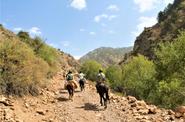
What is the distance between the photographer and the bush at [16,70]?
22.8 m

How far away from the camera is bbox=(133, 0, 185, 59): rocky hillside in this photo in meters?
124

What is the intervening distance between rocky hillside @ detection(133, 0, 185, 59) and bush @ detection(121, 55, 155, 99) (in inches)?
1842

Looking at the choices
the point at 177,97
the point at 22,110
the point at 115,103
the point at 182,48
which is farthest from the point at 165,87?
the point at 22,110

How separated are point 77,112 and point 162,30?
11891cm

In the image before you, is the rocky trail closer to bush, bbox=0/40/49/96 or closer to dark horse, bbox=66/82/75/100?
bush, bbox=0/40/49/96

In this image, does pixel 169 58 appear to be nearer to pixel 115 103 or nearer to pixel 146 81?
pixel 146 81

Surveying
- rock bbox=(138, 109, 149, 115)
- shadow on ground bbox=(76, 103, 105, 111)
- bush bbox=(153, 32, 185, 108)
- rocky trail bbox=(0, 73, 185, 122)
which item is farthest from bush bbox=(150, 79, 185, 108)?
rock bbox=(138, 109, 149, 115)

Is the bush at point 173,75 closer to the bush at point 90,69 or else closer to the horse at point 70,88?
the horse at point 70,88

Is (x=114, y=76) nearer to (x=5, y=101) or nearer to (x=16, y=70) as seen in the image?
(x=16, y=70)

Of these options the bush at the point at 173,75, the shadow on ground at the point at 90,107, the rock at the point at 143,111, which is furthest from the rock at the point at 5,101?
the bush at the point at 173,75

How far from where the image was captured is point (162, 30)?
450 feet

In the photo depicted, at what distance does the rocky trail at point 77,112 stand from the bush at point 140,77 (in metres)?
26.0

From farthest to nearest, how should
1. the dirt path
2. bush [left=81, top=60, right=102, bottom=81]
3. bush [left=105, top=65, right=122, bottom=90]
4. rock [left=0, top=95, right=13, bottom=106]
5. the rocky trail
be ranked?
bush [left=81, top=60, right=102, bottom=81] < bush [left=105, top=65, right=122, bottom=90] < rock [left=0, top=95, right=13, bottom=106] < the dirt path < the rocky trail

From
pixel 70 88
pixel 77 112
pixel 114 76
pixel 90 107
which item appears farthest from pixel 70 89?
pixel 114 76
